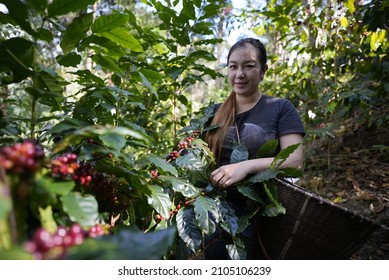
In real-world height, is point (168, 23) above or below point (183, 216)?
above

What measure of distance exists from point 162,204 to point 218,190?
34 cm

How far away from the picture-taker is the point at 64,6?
79 cm

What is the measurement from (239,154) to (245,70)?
0.49 metres

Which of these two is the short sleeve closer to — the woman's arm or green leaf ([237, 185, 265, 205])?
the woman's arm

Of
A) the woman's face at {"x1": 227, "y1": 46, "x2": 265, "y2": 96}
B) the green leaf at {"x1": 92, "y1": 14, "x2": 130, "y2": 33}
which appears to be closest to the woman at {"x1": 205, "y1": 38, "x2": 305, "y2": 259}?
the woman's face at {"x1": 227, "y1": 46, "x2": 265, "y2": 96}

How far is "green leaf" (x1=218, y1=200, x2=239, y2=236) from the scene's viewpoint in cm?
104

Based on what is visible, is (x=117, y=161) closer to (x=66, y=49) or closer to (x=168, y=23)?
(x=66, y=49)

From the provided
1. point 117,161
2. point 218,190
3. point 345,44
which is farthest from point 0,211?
point 345,44

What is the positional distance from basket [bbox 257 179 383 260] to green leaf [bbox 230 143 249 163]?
19cm

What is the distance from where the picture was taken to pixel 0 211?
339 mm

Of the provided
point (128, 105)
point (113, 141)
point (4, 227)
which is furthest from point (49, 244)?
point (128, 105)

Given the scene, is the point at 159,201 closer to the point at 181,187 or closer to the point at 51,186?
the point at 181,187

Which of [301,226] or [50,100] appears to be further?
[301,226]
